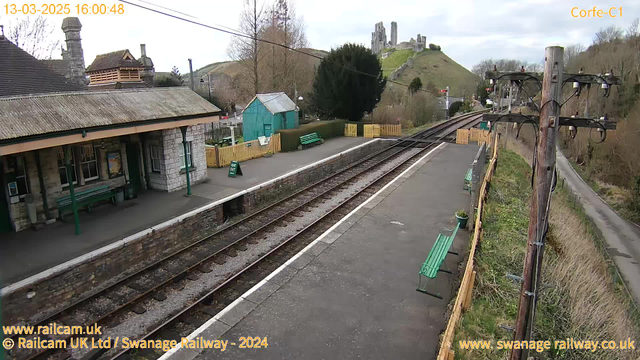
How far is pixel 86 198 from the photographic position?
1152cm

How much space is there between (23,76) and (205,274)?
31.8 ft

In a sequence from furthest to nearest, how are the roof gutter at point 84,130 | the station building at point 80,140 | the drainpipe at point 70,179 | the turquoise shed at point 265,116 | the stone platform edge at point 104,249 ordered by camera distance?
the turquoise shed at point 265,116 → the drainpipe at point 70,179 → the station building at point 80,140 → the roof gutter at point 84,130 → the stone platform edge at point 104,249

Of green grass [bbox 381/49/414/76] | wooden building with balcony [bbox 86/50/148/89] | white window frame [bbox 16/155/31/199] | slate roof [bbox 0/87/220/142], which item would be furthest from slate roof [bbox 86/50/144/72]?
green grass [bbox 381/49/414/76]

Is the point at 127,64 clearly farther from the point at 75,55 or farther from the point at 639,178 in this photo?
the point at 639,178

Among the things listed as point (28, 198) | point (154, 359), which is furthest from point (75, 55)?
point (154, 359)

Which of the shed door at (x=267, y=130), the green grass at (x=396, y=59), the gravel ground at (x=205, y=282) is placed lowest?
the gravel ground at (x=205, y=282)

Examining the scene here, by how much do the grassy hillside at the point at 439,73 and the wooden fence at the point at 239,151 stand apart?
6866 cm

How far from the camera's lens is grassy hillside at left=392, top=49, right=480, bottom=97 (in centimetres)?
8856

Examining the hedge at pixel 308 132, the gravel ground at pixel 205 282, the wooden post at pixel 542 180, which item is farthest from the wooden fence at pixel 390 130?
the wooden post at pixel 542 180

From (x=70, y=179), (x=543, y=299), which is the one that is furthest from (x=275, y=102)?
(x=543, y=299)

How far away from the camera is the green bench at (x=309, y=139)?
23.8 metres

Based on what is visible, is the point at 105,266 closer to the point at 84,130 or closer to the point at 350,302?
the point at 84,130

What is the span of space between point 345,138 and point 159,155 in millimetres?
16361

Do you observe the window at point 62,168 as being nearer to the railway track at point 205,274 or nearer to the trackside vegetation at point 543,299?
the railway track at point 205,274
